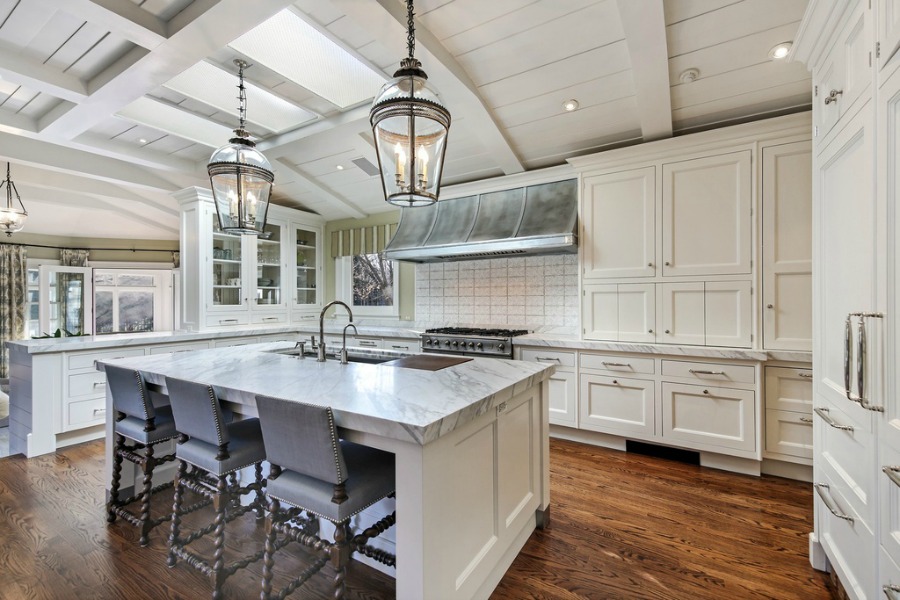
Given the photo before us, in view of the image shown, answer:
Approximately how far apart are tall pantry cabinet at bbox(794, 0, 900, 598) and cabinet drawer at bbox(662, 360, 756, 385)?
1042 millimetres

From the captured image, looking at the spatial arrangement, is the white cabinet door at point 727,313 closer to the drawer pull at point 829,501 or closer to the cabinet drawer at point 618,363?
the cabinet drawer at point 618,363

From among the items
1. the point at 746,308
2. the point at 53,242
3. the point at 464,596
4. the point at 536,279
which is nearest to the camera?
the point at 464,596

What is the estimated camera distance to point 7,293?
6262 millimetres

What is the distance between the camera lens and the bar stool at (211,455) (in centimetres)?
169

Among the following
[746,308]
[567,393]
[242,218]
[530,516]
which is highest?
[242,218]

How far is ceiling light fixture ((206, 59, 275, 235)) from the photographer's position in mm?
2195

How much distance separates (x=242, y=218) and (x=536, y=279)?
2.71 m

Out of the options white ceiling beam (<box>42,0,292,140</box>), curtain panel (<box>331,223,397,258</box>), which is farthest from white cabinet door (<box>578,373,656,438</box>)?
white ceiling beam (<box>42,0,292,140</box>)

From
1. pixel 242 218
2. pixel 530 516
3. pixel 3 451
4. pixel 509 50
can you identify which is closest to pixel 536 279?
pixel 509 50

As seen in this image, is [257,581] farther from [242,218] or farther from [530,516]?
[242,218]

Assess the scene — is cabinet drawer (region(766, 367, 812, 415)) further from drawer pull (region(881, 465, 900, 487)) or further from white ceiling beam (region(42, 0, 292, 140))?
white ceiling beam (region(42, 0, 292, 140))

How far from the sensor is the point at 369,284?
17.8ft

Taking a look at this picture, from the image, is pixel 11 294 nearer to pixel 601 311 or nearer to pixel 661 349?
pixel 601 311

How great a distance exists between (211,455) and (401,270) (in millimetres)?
3528
